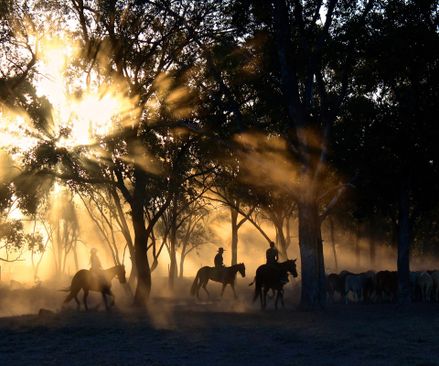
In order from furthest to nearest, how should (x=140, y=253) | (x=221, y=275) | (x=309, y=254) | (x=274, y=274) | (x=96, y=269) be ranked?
(x=221, y=275)
(x=140, y=253)
(x=96, y=269)
(x=274, y=274)
(x=309, y=254)

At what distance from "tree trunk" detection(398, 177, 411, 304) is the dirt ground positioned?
21.5 ft

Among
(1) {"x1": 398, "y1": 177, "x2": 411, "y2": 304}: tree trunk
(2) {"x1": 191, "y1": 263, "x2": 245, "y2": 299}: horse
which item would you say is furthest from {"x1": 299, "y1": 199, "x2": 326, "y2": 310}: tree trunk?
(2) {"x1": 191, "y1": 263, "x2": 245, "y2": 299}: horse

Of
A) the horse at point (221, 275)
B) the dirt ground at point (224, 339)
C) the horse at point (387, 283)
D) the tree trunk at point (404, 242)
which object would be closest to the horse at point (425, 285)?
the horse at point (387, 283)

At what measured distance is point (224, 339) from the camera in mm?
18797

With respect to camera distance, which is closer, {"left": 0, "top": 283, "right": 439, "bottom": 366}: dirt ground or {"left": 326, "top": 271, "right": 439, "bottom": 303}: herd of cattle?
{"left": 0, "top": 283, "right": 439, "bottom": 366}: dirt ground

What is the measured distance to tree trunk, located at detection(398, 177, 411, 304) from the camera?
32.8 metres

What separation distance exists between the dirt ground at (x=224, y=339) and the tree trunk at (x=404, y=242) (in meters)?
6.56

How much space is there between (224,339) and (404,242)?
54.6 ft

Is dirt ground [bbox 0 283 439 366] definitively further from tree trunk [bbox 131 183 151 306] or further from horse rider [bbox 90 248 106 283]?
tree trunk [bbox 131 183 151 306]

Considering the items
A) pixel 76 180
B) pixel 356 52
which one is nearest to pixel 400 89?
pixel 356 52

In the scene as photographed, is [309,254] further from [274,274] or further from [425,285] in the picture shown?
[425,285]

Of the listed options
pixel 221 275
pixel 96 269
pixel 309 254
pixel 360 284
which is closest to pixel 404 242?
pixel 360 284

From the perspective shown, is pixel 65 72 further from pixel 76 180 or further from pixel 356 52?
pixel 356 52

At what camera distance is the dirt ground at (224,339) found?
15625 millimetres
